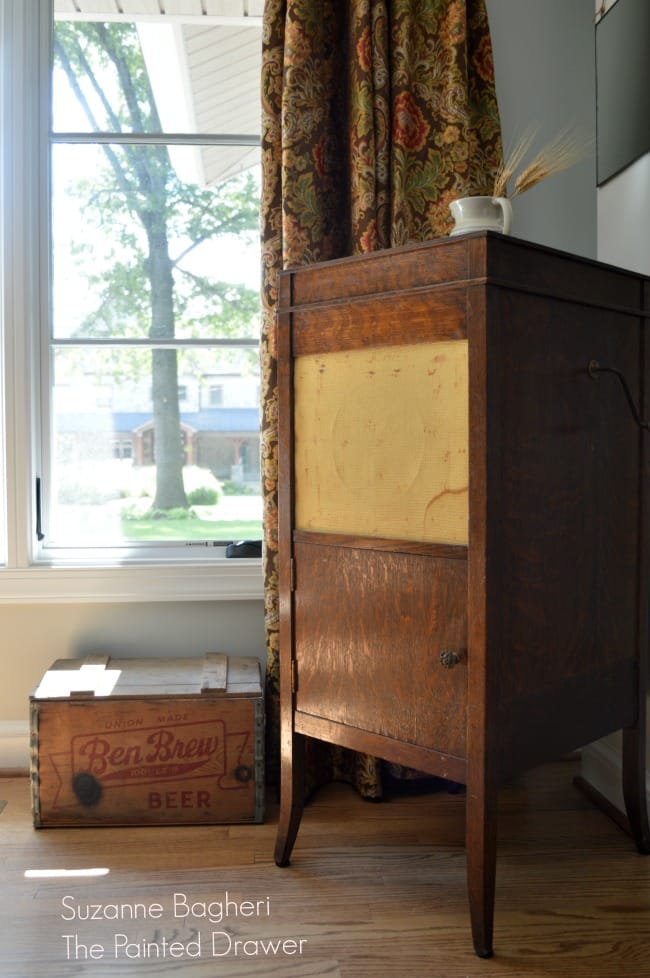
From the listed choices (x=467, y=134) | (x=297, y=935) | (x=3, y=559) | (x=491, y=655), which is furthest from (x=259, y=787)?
(x=467, y=134)

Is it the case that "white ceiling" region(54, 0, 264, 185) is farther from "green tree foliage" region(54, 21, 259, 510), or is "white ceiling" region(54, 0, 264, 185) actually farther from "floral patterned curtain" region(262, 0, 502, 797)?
"floral patterned curtain" region(262, 0, 502, 797)

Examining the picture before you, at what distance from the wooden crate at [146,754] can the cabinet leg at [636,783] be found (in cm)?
80

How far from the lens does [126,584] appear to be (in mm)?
2299

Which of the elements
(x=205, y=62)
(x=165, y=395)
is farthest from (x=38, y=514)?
(x=205, y=62)

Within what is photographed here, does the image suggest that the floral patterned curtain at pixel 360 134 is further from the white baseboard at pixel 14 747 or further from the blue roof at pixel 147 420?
the white baseboard at pixel 14 747

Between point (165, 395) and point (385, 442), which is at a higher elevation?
point (165, 395)

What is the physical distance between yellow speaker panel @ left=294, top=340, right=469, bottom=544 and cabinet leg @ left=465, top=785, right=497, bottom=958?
0.45 metres

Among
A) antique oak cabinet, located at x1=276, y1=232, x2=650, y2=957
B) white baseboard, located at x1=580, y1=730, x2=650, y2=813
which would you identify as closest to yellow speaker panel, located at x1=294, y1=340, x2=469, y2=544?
antique oak cabinet, located at x1=276, y1=232, x2=650, y2=957

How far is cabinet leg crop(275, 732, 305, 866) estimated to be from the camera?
1765 millimetres

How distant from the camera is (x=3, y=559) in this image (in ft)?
7.76

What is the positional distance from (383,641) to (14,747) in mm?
1252

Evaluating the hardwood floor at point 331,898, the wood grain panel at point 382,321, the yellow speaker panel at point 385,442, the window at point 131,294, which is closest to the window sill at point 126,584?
the window at point 131,294

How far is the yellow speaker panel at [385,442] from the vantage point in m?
1.47

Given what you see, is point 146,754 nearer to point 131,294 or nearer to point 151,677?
point 151,677
